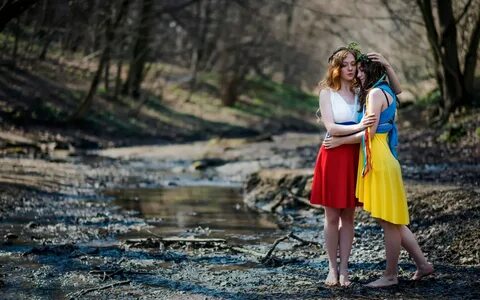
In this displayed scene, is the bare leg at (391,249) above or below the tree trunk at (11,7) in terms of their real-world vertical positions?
below

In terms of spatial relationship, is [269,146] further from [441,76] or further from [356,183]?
[356,183]

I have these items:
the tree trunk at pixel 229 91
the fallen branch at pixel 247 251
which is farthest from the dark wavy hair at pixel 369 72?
the tree trunk at pixel 229 91

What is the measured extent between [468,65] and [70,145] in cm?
1310

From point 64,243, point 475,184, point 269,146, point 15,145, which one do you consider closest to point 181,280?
point 64,243

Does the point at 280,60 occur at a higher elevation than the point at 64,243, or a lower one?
higher

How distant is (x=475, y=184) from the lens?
1179cm

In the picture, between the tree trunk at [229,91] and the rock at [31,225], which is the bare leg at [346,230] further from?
the tree trunk at [229,91]

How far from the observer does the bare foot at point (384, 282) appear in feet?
21.3

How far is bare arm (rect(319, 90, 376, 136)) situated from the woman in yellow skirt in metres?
0.05

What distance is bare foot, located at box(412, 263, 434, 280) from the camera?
658 cm

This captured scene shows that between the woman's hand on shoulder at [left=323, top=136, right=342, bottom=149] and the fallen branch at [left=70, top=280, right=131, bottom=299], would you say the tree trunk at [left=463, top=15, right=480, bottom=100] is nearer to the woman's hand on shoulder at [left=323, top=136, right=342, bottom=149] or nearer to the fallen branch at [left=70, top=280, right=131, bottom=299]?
the woman's hand on shoulder at [left=323, top=136, right=342, bottom=149]

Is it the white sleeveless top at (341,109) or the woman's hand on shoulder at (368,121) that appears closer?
the woman's hand on shoulder at (368,121)

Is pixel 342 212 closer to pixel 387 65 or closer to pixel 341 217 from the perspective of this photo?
pixel 341 217

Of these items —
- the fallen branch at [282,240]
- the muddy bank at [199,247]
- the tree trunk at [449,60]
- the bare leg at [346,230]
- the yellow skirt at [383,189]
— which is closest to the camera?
the yellow skirt at [383,189]
